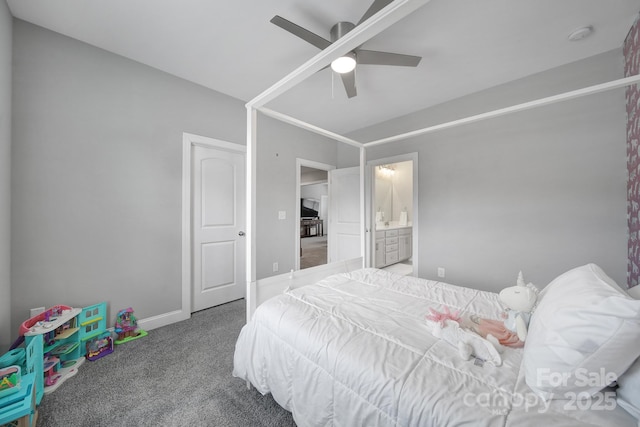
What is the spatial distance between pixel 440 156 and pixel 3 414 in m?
3.98

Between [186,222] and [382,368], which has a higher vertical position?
[186,222]

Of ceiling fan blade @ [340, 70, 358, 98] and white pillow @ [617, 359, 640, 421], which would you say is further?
ceiling fan blade @ [340, 70, 358, 98]

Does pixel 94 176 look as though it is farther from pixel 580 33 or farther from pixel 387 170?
pixel 387 170

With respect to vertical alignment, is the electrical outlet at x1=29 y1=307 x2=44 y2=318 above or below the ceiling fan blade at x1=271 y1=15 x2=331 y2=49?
below

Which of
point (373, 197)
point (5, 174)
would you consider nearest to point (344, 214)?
point (373, 197)

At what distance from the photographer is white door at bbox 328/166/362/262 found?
394 cm

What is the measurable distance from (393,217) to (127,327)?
5.19 meters

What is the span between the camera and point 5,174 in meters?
1.63

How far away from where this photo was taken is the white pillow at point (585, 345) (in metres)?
0.65

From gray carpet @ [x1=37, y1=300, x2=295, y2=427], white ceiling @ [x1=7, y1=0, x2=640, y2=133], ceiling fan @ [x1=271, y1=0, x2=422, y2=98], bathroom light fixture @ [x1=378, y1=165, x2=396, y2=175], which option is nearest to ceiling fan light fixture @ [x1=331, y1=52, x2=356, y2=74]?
ceiling fan @ [x1=271, y1=0, x2=422, y2=98]

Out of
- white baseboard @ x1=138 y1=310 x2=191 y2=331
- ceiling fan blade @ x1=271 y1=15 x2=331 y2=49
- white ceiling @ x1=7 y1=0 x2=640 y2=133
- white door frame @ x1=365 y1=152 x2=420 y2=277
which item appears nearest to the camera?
ceiling fan blade @ x1=271 y1=15 x2=331 y2=49

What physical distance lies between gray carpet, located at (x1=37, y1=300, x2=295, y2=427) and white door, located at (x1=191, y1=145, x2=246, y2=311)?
30.8 inches

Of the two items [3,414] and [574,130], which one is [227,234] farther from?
[574,130]

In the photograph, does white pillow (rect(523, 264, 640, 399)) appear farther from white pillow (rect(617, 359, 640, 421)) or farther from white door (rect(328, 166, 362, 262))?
white door (rect(328, 166, 362, 262))
